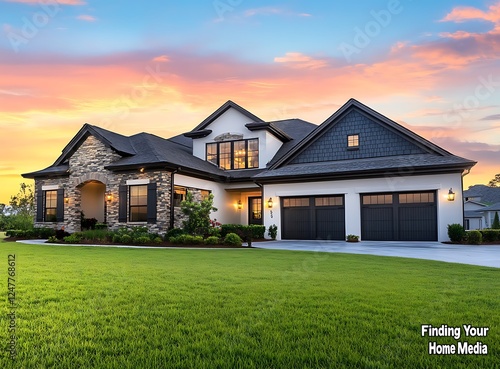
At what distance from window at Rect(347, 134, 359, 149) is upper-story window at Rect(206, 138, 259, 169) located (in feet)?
20.6

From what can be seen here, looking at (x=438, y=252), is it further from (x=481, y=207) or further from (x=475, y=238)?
(x=481, y=207)

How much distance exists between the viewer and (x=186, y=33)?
618 inches

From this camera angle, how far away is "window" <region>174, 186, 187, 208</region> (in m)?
20.9

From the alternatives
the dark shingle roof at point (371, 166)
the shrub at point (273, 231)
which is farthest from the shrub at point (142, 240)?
the dark shingle roof at point (371, 166)

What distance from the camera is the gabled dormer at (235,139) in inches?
988

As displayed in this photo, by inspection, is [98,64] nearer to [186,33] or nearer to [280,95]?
[186,33]

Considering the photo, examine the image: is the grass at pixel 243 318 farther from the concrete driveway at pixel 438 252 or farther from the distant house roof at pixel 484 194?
the distant house roof at pixel 484 194

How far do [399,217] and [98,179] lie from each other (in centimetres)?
1714

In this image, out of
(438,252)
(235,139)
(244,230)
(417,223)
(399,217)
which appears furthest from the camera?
(235,139)

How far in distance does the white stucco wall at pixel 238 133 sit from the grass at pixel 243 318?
17.8m

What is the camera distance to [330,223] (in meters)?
21.3

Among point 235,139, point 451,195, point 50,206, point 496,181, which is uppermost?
point 496,181

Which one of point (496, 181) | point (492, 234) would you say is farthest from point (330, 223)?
point (496, 181)

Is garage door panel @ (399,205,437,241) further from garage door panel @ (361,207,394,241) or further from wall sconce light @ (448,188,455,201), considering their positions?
wall sconce light @ (448,188,455,201)
